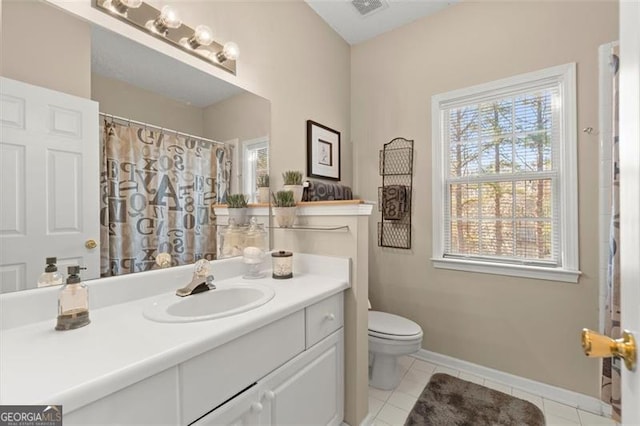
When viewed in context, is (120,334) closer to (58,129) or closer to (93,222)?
(93,222)

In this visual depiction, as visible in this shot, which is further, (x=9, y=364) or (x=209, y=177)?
Result: (x=209, y=177)

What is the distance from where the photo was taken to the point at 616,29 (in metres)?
1.64

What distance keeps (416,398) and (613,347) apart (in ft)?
5.39

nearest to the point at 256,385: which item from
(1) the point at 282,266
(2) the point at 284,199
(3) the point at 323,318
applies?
(3) the point at 323,318

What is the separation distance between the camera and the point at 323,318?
132cm

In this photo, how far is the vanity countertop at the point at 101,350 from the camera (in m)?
0.59

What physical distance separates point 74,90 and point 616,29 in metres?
2.77

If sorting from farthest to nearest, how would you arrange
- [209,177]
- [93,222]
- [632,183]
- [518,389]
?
[518,389], [209,177], [93,222], [632,183]

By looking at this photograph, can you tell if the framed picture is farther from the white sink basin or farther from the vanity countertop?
the vanity countertop

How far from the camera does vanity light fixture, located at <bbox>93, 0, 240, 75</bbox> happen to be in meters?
1.20

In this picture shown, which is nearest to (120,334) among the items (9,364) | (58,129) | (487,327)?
(9,364)

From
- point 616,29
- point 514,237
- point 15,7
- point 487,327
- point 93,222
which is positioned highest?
point 616,29

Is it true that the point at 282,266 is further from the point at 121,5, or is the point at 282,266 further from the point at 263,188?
the point at 121,5

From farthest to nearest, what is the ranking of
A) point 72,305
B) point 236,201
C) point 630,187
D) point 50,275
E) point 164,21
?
point 236,201, point 164,21, point 50,275, point 72,305, point 630,187
